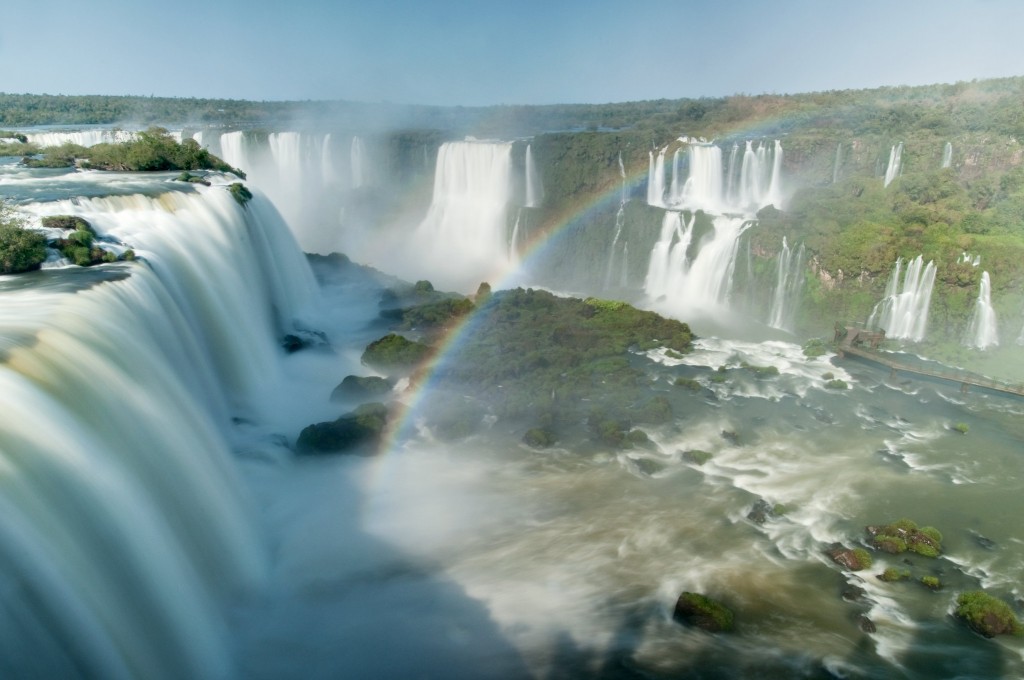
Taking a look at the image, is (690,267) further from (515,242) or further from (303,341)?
(303,341)

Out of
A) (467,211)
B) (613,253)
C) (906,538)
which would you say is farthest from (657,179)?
(906,538)

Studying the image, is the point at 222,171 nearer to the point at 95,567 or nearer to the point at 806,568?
the point at 95,567

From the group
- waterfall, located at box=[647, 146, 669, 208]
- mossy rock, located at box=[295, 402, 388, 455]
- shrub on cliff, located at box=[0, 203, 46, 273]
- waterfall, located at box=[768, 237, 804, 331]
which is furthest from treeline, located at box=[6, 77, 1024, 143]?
shrub on cliff, located at box=[0, 203, 46, 273]

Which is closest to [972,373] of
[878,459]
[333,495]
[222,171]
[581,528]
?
[878,459]

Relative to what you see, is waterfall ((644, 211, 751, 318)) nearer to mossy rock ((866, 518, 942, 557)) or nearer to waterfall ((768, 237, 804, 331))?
waterfall ((768, 237, 804, 331))

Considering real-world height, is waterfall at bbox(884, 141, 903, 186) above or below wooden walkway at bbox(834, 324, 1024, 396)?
above
